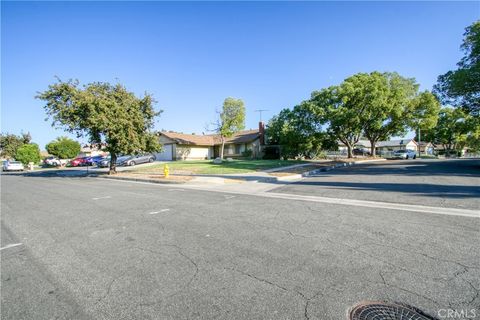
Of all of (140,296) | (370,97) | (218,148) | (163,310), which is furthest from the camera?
(218,148)

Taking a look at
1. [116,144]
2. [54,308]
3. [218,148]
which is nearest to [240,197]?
[54,308]

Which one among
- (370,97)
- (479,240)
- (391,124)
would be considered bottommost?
(479,240)

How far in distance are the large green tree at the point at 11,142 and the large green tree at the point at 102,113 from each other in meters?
52.0

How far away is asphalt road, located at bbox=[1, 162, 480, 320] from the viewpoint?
2.81m

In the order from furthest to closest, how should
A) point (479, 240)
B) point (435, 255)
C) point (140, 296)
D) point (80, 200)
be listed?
point (80, 200), point (479, 240), point (435, 255), point (140, 296)

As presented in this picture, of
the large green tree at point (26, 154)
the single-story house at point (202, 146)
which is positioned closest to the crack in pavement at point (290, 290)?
the single-story house at point (202, 146)

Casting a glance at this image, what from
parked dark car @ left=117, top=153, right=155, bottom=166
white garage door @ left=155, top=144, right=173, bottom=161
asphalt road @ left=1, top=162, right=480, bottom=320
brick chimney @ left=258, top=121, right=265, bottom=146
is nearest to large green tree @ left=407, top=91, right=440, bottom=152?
brick chimney @ left=258, top=121, right=265, bottom=146

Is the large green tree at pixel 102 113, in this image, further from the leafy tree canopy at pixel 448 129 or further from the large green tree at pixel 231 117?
the leafy tree canopy at pixel 448 129

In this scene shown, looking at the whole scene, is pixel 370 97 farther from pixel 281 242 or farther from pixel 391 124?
pixel 281 242

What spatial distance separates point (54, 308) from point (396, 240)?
5.41 meters

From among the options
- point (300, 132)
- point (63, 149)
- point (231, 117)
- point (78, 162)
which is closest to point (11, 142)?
point (63, 149)

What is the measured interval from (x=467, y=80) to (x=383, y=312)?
2314 centimetres

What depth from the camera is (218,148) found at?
43.3 meters

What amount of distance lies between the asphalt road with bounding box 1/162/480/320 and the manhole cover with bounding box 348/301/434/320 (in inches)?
4.7
